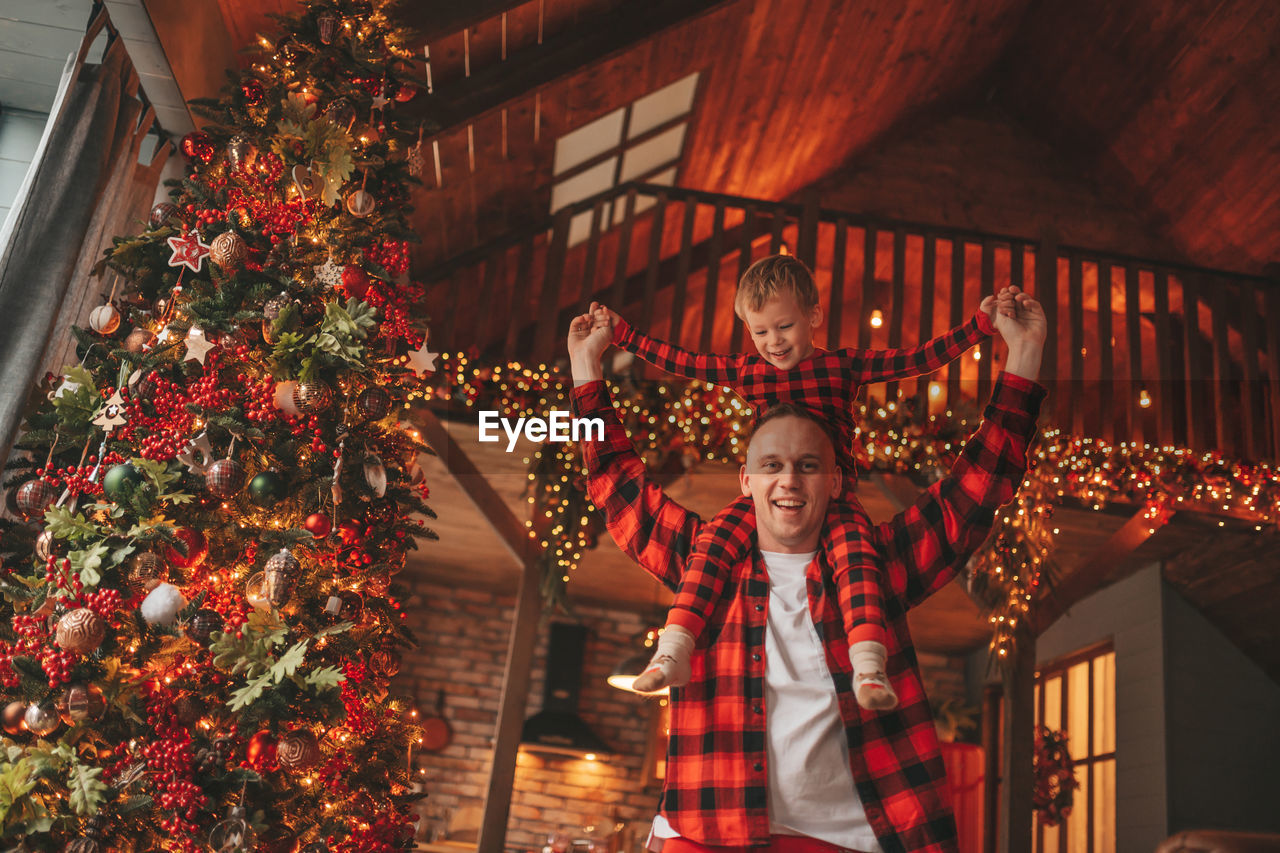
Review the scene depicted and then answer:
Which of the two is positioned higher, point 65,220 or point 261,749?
point 65,220

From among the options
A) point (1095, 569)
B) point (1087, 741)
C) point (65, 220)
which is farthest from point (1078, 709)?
point (65, 220)

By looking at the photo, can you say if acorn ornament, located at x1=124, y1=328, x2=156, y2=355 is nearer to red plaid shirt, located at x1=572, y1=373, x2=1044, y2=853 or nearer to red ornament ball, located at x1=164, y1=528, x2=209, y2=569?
red ornament ball, located at x1=164, y1=528, x2=209, y2=569

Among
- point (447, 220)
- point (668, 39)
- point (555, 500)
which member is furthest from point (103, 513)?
point (668, 39)

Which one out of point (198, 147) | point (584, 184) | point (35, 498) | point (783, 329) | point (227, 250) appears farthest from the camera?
point (584, 184)

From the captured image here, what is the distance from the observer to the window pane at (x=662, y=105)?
5527mm

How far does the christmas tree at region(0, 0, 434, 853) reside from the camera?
2164 millimetres

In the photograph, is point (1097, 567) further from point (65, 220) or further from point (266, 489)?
point (65, 220)

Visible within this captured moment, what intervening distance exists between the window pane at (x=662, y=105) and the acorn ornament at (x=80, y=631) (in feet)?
13.4

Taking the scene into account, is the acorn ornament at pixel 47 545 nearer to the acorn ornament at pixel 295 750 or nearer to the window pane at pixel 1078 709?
the acorn ornament at pixel 295 750

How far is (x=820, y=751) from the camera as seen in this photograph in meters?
1.24

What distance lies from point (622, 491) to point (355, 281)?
1341mm

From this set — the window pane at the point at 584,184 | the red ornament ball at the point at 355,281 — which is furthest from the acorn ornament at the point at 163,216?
the window pane at the point at 584,184

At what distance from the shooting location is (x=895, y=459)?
175 inches

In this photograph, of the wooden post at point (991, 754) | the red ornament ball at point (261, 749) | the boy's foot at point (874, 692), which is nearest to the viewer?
the boy's foot at point (874, 692)
